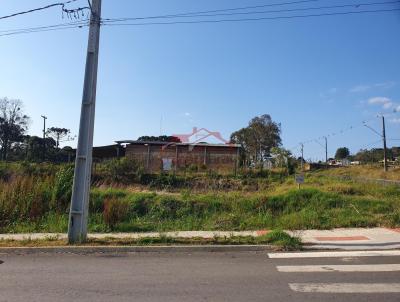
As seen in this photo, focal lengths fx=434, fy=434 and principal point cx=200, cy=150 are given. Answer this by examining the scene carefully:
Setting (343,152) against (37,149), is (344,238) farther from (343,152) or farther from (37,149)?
(343,152)

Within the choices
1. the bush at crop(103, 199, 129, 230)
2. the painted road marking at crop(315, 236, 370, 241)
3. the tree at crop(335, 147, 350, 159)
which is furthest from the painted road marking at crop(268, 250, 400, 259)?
the tree at crop(335, 147, 350, 159)

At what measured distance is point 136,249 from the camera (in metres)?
10.4

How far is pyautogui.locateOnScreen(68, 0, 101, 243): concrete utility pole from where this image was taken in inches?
436

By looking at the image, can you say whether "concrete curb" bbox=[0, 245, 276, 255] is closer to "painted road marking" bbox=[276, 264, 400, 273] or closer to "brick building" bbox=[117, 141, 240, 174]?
"painted road marking" bbox=[276, 264, 400, 273]

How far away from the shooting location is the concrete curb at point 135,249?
1009 cm

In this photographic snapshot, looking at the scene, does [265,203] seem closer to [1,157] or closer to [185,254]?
[185,254]

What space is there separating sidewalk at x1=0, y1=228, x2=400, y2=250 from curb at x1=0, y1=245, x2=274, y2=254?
1.15 m

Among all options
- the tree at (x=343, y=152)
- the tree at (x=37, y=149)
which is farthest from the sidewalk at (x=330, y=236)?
the tree at (x=343, y=152)

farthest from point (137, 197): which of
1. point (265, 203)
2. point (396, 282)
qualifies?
point (396, 282)

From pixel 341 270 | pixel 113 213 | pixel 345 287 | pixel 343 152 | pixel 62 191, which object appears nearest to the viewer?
pixel 345 287

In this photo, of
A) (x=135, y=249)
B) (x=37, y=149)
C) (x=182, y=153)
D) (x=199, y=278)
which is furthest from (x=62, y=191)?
(x=37, y=149)

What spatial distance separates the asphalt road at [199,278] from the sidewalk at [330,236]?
4.41 feet

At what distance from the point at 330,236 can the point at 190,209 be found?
5753mm

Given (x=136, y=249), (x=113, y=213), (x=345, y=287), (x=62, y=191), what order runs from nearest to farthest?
(x=345, y=287), (x=136, y=249), (x=113, y=213), (x=62, y=191)
